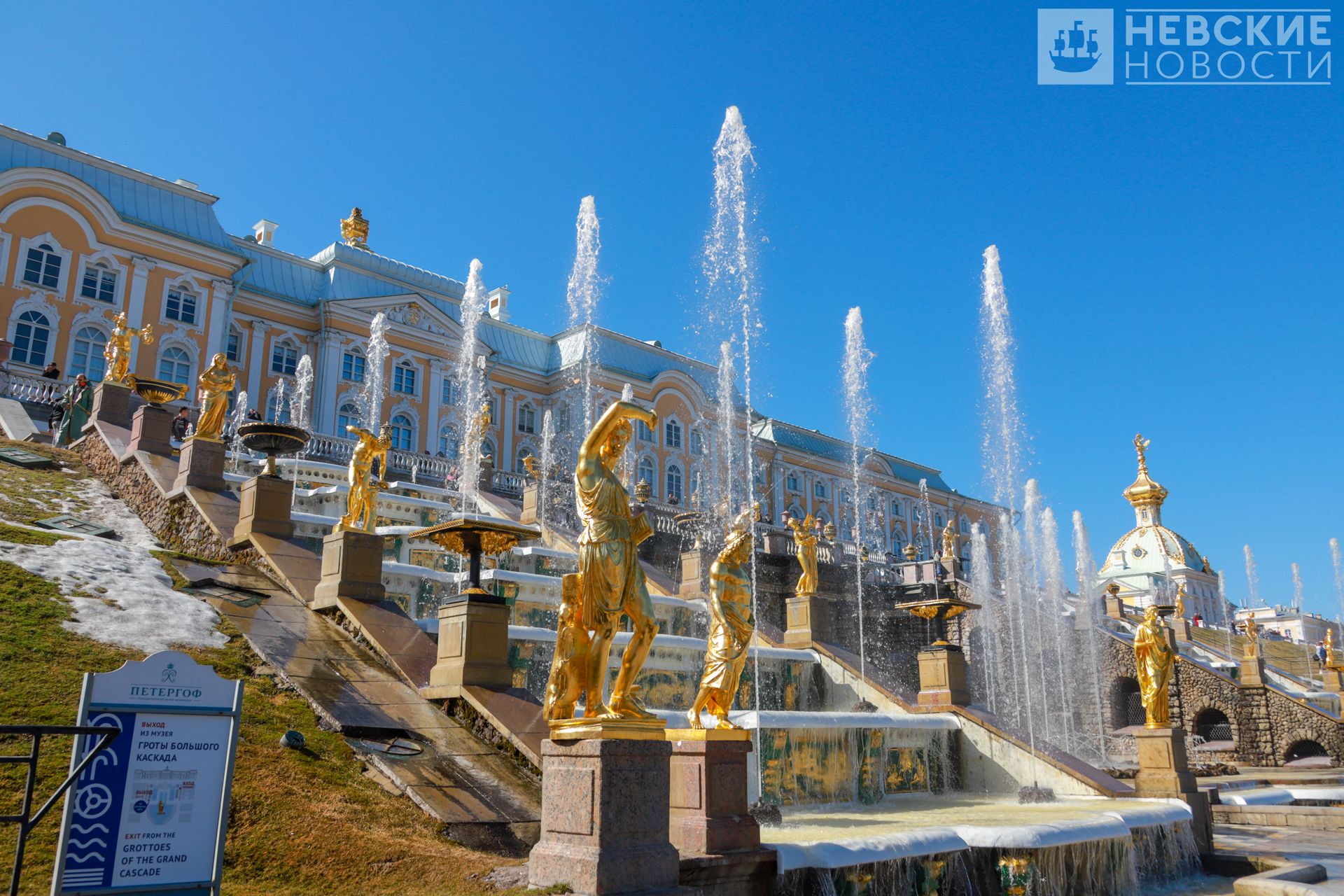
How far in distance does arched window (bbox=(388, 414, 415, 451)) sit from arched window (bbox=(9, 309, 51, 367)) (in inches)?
554

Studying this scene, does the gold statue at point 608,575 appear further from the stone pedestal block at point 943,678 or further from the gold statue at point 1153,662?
the gold statue at point 1153,662

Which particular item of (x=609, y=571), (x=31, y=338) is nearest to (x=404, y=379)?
(x=31, y=338)

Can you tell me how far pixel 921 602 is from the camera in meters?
16.2

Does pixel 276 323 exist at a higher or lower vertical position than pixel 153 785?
higher

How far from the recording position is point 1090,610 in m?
38.1

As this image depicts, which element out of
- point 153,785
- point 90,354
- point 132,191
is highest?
point 132,191

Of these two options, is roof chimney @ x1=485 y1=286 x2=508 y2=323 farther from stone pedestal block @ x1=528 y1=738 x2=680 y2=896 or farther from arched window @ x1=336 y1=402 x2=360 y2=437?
stone pedestal block @ x1=528 y1=738 x2=680 y2=896

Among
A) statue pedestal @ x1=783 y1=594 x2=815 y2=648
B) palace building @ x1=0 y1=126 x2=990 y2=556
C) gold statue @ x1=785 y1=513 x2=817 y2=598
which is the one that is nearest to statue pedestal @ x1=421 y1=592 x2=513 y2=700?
statue pedestal @ x1=783 y1=594 x2=815 y2=648

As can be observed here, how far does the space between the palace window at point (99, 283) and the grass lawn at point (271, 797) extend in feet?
108

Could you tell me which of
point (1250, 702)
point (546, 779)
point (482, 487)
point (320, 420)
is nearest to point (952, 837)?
point (546, 779)

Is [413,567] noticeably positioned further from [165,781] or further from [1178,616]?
[1178,616]

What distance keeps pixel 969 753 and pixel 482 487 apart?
61.9ft

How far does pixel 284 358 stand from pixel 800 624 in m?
33.2

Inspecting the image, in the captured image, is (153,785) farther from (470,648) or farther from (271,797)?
(470,648)
